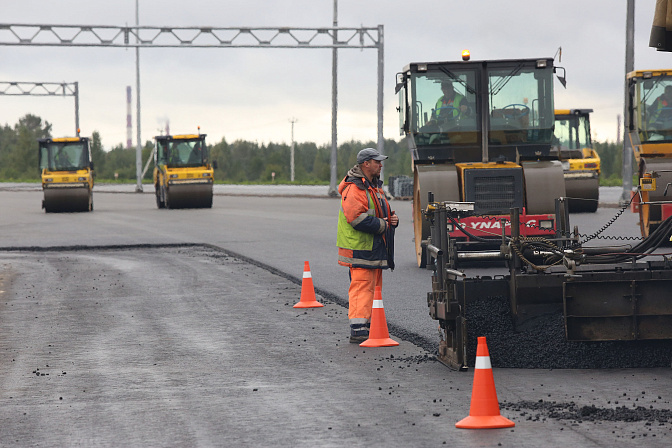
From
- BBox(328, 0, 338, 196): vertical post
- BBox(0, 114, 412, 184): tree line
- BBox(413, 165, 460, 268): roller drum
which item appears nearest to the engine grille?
BBox(413, 165, 460, 268): roller drum

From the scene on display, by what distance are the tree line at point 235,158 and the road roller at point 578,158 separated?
85130mm

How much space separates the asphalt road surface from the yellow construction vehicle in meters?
20.0

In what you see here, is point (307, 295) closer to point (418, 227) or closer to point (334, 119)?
point (418, 227)

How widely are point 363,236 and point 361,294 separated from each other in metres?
0.52

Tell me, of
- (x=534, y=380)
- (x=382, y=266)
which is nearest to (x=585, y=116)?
(x=382, y=266)

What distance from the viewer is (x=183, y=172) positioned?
1395 inches

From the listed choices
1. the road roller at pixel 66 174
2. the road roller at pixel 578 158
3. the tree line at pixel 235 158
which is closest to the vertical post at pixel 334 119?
the road roller at pixel 66 174

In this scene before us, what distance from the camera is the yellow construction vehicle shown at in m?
35.3

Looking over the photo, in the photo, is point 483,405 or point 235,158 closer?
point 483,405

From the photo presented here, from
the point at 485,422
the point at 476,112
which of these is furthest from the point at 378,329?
the point at 476,112

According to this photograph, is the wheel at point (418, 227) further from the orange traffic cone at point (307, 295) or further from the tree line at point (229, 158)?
the tree line at point (229, 158)

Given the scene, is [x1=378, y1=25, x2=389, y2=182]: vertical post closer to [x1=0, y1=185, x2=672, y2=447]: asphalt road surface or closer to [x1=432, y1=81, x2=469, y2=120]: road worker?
[x1=432, y1=81, x2=469, y2=120]: road worker

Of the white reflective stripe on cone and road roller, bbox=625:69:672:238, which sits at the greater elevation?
road roller, bbox=625:69:672:238

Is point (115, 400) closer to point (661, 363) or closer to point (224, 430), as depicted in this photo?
point (224, 430)
